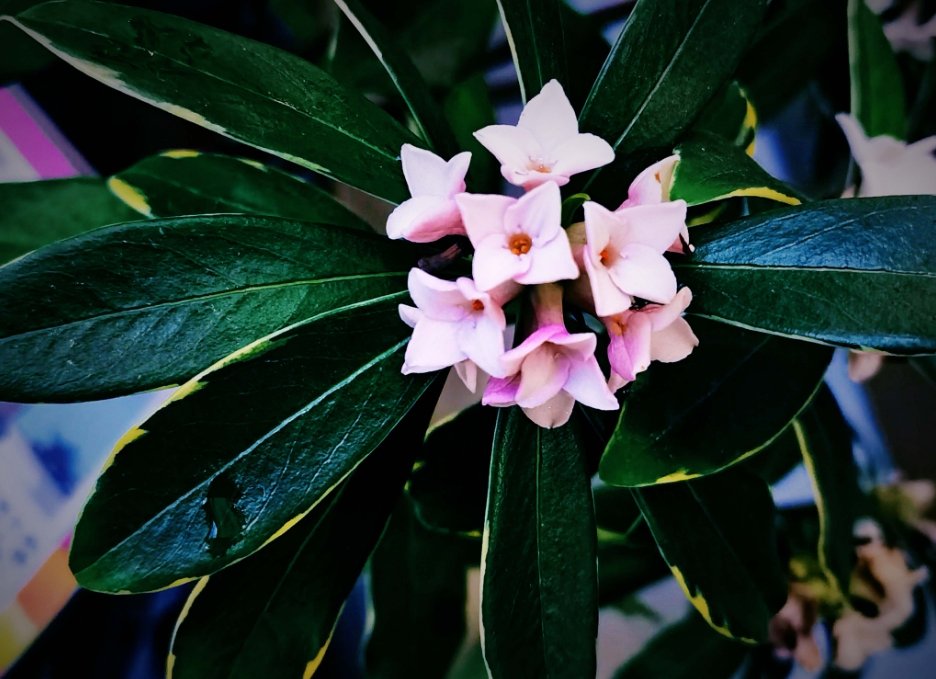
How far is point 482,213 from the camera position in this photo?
0.40 m

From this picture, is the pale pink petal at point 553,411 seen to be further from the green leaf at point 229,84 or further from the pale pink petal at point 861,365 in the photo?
the pale pink petal at point 861,365

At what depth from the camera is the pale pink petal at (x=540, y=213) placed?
1.27 feet

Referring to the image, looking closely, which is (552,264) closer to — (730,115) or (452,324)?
(452,324)

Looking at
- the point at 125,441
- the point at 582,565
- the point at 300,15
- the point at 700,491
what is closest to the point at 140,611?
the point at 125,441

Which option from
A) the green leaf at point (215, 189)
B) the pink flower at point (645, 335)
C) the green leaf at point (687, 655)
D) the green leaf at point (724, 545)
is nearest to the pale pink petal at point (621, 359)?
the pink flower at point (645, 335)

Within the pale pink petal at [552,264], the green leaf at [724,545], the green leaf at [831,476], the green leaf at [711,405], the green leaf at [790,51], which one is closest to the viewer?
the pale pink petal at [552,264]

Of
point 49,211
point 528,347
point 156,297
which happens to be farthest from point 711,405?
point 49,211

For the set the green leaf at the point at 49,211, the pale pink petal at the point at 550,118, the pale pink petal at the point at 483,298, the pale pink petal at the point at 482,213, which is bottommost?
the pale pink petal at the point at 483,298

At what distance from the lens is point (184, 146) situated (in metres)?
0.78

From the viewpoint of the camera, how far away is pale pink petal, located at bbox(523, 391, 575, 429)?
0.44 m

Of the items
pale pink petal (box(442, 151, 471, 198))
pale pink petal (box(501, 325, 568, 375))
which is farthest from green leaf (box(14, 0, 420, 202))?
pale pink petal (box(501, 325, 568, 375))

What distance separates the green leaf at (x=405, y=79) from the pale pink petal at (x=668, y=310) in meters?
0.27

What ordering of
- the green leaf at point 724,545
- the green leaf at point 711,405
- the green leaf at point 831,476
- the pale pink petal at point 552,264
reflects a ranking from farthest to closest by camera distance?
the green leaf at point 831,476 → the green leaf at point 724,545 → the green leaf at point 711,405 → the pale pink petal at point 552,264

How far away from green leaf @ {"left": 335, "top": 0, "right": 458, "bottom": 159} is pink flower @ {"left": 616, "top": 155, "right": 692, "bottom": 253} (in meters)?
0.21
